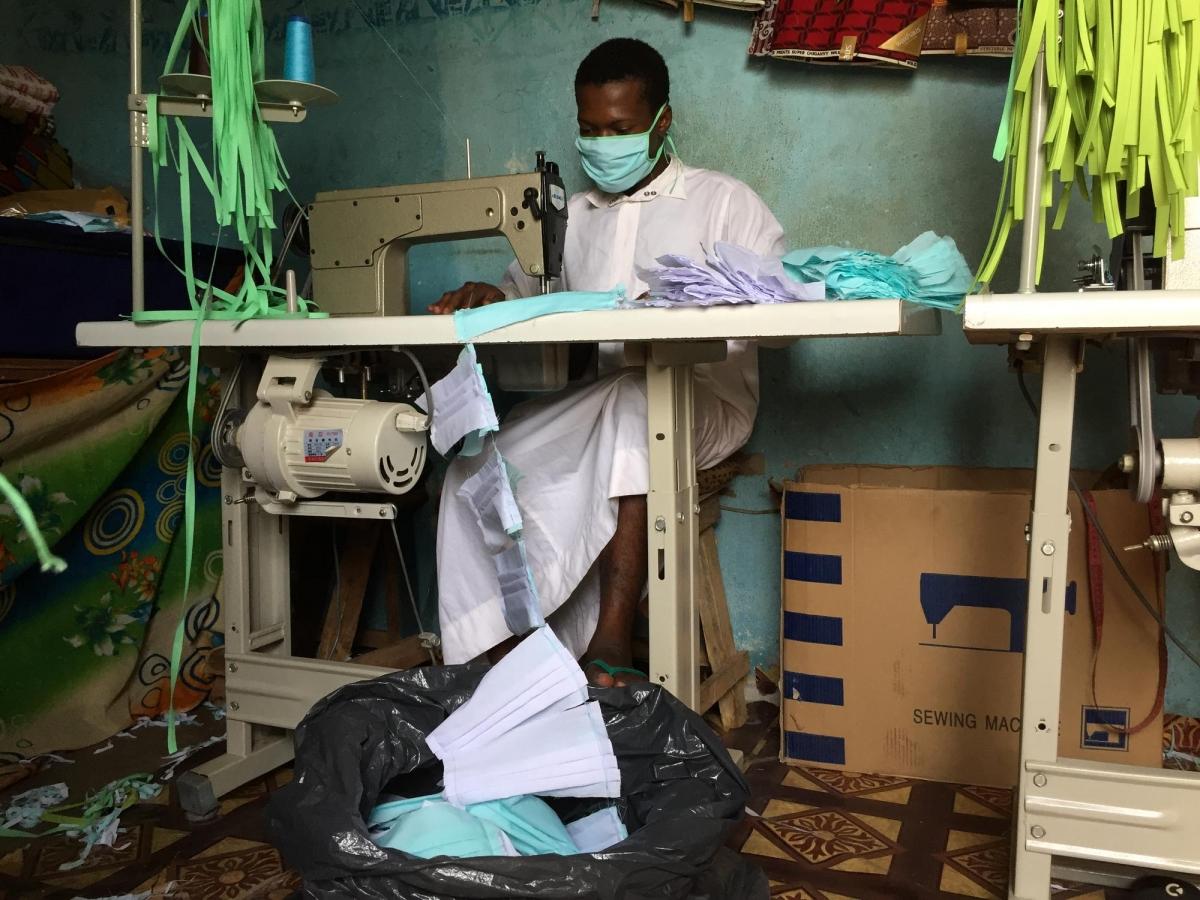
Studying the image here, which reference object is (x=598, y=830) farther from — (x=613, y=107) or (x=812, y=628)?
(x=613, y=107)

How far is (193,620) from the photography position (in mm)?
2564

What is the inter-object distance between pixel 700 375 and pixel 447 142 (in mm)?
1166

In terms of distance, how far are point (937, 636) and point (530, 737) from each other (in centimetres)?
91

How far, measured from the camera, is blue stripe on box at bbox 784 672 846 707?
83.8 inches

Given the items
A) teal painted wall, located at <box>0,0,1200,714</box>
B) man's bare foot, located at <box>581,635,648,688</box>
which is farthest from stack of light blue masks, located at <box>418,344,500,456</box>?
teal painted wall, located at <box>0,0,1200,714</box>

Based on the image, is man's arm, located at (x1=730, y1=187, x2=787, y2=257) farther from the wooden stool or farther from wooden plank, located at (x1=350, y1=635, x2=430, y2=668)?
wooden plank, located at (x1=350, y1=635, x2=430, y2=668)

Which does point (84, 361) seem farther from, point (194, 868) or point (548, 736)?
point (548, 736)

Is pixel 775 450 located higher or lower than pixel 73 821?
higher

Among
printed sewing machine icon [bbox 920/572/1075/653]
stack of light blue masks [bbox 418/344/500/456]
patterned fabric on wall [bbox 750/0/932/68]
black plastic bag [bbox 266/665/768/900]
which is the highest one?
patterned fabric on wall [bbox 750/0/932/68]

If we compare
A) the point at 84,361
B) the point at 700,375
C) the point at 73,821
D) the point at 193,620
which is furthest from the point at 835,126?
the point at 73,821

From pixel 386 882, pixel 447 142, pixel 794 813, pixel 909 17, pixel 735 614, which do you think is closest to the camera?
pixel 386 882

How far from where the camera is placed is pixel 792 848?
1.79 m

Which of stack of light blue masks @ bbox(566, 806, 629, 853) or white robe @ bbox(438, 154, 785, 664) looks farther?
white robe @ bbox(438, 154, 785, 664)

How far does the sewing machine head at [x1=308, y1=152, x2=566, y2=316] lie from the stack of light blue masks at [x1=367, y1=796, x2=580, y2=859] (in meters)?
0.87
